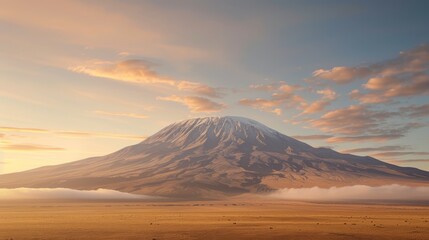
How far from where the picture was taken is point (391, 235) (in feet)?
192

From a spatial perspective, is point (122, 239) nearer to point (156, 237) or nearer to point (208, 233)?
point (156, 237)

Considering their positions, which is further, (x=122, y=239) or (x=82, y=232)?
(x=82, y=232)

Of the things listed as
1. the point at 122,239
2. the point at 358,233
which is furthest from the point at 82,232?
the point at 358,233

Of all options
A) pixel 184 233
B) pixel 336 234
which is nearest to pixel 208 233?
A: pixel 184 233

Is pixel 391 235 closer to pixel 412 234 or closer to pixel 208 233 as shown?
pixel 412 234

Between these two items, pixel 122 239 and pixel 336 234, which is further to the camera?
pixel 336 234

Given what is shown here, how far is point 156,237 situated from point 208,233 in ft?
27.1

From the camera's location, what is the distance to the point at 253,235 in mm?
57656

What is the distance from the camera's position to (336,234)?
194 feet

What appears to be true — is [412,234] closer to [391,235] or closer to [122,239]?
[391,235]

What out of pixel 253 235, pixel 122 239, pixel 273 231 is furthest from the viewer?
pixel 273 231

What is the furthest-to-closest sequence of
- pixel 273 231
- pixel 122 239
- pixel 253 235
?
pixel 273 231
pixel 253 235
pixel 122 239

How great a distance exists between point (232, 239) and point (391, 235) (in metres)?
22.8

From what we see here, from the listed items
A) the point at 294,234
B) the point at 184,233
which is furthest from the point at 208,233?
the point at 294,234
